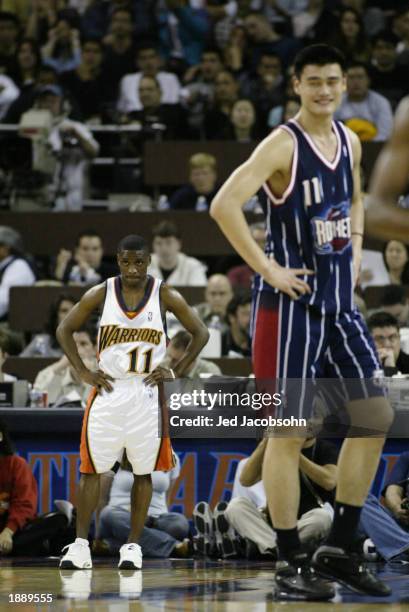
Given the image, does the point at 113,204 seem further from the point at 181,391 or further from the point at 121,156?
the point at 181,391

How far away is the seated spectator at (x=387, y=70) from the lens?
507 inches

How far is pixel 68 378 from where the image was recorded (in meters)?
8.57

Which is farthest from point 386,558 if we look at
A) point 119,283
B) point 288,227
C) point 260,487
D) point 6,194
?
point 6,194

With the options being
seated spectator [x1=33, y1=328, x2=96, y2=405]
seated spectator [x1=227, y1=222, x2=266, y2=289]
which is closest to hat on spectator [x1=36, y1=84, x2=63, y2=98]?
seated spectator [x1=227, y1=222, x2=266, y2=289]

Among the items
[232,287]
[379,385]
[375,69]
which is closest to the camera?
[379,385]

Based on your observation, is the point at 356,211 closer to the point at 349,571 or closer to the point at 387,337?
the point at 349,571

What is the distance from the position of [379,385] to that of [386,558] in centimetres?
216

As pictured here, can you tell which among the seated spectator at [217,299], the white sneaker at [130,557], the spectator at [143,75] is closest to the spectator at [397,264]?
the seated spectator at [217,299]

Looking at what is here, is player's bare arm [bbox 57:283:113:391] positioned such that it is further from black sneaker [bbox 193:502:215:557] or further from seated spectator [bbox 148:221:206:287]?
seated spectator [bbox 148:221:206:287]

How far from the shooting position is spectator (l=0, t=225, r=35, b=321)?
35.4 feet

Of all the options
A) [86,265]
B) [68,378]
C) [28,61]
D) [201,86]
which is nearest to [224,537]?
[68,378]

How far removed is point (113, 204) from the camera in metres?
12.2

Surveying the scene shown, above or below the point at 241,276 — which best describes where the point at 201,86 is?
above

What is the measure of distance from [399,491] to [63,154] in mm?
6354
